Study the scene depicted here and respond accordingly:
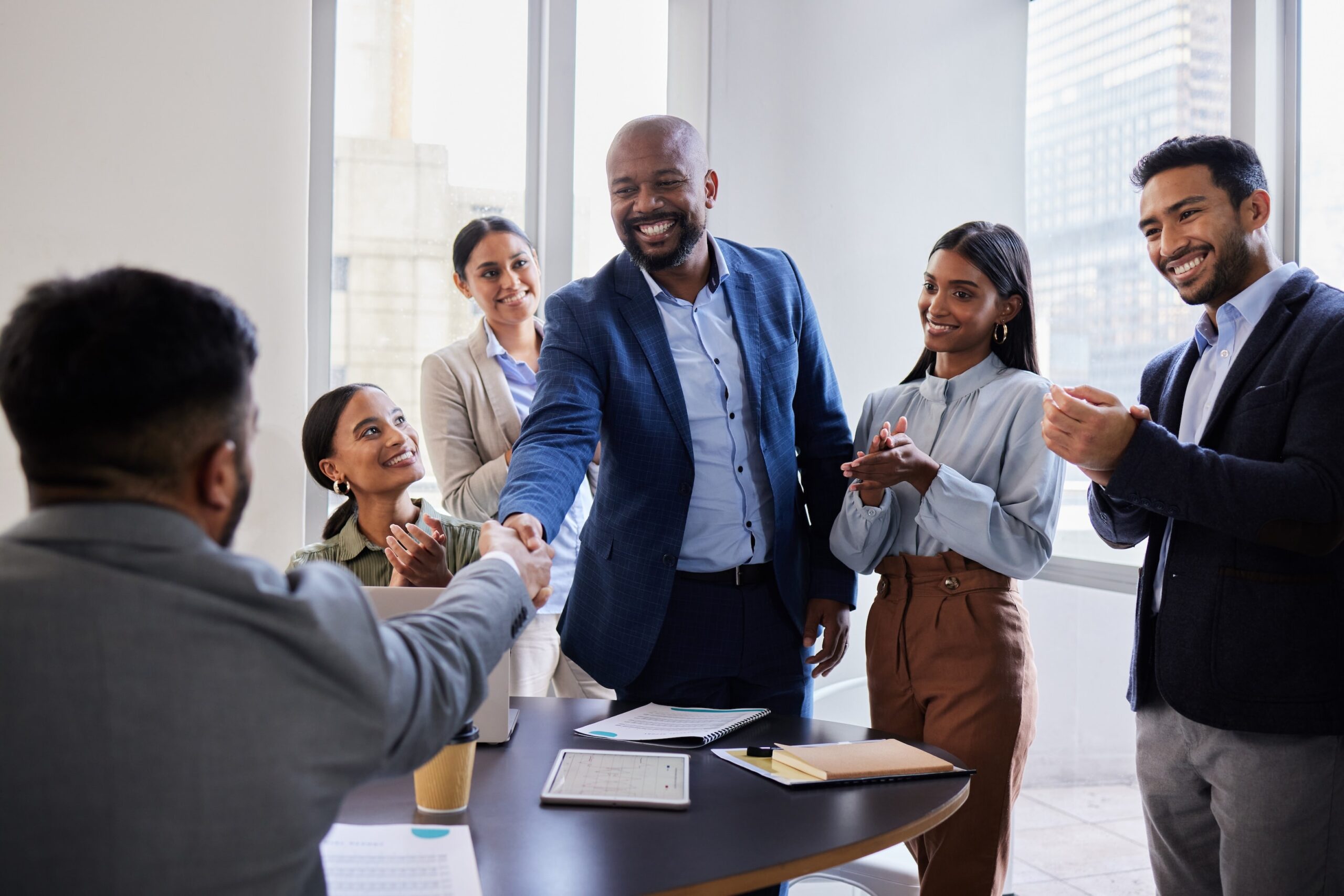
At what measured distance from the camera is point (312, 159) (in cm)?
344

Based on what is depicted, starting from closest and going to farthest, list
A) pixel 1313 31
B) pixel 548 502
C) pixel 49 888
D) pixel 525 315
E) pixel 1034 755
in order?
pixel 49 888, pixel 548 502, pixel 1313 31, pixel 525 315, pixel 1034 755

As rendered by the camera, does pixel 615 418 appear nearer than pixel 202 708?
No

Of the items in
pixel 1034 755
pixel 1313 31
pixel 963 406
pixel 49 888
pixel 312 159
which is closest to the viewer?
pixel 49 888

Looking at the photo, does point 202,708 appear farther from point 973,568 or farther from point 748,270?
point 748,270

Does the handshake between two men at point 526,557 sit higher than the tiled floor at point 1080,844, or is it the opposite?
the handshake between two men at point 526,557

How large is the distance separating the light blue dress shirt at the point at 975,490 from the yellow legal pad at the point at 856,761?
52cm

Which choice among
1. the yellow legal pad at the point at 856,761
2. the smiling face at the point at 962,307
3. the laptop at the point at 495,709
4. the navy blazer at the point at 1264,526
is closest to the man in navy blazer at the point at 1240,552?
the navy blazer at the point at 1264,526

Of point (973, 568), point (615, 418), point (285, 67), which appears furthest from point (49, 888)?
point (285, 67)

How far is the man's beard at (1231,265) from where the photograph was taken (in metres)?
1.89

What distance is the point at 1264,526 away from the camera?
66.1 inches

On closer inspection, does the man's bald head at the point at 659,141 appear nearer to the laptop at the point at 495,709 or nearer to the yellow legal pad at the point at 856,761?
the laptop at the point at 495,709

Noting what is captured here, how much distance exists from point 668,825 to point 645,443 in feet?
3.17

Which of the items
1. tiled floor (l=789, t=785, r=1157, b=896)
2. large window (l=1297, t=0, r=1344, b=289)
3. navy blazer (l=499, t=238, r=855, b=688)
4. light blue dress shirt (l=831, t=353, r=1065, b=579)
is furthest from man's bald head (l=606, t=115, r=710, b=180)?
tiled floor (l=789, t=785, r=1157, b=896)

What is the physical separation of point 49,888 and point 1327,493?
1821 mm
